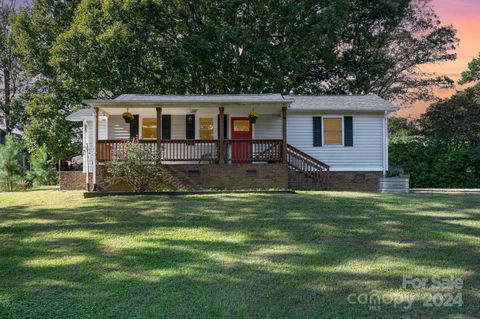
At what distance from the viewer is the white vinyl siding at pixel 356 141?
1764 cm

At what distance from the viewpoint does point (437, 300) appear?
469cm

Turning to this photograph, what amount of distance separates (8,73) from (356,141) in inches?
1075

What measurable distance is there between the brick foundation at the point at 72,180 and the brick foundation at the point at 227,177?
308cm

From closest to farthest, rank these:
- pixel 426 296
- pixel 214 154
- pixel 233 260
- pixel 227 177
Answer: pixel 426 296, pixel 233 260, pixel 227 177, pixel 214 154

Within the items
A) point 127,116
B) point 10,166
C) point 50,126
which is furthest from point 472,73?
point 10,166

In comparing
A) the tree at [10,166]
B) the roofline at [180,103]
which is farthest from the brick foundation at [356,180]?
the tree at [10,166]

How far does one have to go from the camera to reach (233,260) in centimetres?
592

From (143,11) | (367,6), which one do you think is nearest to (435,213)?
(143,11)

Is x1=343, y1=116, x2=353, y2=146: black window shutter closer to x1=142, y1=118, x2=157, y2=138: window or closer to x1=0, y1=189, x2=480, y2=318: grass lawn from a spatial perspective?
x1=142, y1=118, x2=157, y2=138: window

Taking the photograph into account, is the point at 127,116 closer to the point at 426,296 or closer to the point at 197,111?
the point at 197,111

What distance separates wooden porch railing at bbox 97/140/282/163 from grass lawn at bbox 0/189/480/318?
17.2 feet

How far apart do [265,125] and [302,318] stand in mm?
13886

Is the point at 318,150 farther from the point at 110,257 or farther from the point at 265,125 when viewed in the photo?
the point at 110,257

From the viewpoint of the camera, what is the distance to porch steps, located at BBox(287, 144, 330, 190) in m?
16.0
